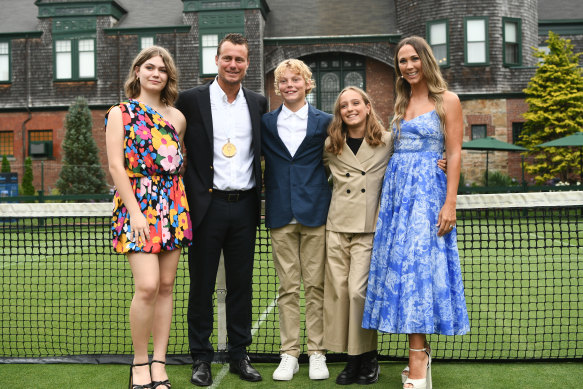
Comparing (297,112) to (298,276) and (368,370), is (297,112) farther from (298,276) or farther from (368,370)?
(368,370)

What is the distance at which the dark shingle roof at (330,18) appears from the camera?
27344 mm

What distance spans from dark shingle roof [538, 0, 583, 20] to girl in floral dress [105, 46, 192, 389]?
29959 millimetres

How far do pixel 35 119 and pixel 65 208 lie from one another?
25.3m

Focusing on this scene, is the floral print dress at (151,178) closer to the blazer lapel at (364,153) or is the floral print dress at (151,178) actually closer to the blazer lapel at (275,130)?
the blazer lapel at (275,130)

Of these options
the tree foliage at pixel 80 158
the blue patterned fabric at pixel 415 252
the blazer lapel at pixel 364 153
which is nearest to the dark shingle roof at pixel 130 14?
the tree foliage at pixel 80 158

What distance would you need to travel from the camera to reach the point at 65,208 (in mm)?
5266

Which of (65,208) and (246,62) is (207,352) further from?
(246,62)

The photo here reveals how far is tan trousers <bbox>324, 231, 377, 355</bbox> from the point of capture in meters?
4.38

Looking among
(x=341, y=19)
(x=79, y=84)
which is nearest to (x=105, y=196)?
(x=79, y=84)

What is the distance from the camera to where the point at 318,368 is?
15.0 feet

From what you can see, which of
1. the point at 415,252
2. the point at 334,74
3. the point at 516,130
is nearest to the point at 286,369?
the point at 415,252

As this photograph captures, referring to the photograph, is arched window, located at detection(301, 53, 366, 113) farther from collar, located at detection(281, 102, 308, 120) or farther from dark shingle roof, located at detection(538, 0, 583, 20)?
collar, located at detection(281, 102, 308, 120)

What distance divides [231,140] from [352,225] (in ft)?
3.95

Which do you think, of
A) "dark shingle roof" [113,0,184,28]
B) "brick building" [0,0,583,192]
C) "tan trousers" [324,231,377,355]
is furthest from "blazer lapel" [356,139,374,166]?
"dark shingle roof" [113,0,184,28]
